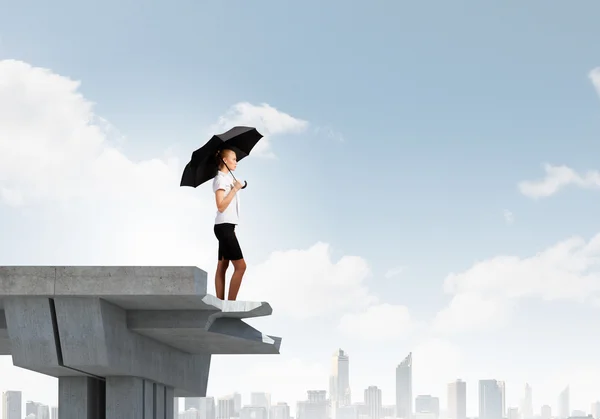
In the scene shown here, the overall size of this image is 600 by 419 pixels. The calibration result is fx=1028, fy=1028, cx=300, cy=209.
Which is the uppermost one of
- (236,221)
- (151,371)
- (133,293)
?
(236,221)

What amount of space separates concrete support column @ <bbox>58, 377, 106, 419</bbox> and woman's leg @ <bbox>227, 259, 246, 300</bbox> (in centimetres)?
249

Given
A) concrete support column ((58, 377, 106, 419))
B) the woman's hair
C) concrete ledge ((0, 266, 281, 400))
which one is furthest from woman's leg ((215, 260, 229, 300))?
concrete support column ((58, 377, 106, 419))

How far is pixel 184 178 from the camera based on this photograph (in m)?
15.0

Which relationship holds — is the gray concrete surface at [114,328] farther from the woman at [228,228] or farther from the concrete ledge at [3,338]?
the woman at [228,228]

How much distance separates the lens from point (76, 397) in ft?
48.8

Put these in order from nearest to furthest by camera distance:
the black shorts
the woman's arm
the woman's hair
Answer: the woman's arm
the black shorts
the woman's hair

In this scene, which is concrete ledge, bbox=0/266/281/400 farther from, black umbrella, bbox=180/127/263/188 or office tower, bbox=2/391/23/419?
office tower, bbox=2/391/23/419

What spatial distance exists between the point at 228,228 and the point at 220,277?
2.36 feet

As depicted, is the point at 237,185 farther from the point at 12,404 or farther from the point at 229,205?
the point at 12,404

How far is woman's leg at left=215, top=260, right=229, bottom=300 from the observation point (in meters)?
14.5

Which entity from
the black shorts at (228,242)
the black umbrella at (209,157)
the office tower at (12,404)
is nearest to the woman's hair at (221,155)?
the black umbrella at (209,157)

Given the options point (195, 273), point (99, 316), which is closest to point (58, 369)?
point (99, 316)

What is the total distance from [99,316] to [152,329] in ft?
4.49

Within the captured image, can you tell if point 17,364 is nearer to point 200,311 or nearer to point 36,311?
point 36,311
